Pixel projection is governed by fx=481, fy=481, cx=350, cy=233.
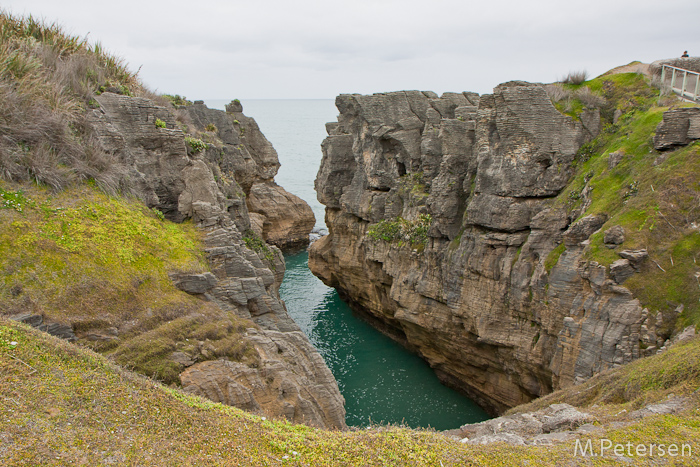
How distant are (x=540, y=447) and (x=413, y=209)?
21424 millimetres

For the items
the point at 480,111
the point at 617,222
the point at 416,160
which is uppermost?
the point at 480,111

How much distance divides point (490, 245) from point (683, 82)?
11.8 m

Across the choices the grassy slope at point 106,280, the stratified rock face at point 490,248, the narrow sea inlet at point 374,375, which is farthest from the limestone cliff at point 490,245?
the grassy slope at point 106,280

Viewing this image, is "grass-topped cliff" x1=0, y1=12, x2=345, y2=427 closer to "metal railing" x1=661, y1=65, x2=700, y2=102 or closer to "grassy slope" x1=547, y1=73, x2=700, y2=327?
"grassy slope" x1=547, y1=73, x2=700, y2=327

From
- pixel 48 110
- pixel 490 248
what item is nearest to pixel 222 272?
pixel 48 110

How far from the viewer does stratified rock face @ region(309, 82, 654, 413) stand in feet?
66.5

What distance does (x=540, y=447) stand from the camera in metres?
11.3

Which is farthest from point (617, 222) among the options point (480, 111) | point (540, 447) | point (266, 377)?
point (266, 377)

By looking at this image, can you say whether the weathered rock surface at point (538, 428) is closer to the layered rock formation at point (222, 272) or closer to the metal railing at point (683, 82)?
the layered rock formation at point (222, 272)

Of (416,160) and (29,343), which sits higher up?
(416,160)

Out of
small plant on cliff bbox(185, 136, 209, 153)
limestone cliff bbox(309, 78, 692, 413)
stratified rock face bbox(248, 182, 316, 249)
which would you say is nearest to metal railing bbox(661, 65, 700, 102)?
limestone cliff bbox(309, 78, 692, 413)

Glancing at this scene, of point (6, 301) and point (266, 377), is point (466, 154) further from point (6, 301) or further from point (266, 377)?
point (6, 301)

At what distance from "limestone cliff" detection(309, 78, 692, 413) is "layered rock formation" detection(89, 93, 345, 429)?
383 inches

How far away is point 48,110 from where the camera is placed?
59.8 feet
